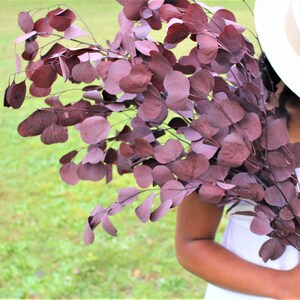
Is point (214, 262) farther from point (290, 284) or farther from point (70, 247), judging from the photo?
point (70, 247)

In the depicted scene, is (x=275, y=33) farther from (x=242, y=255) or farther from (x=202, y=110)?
(x=242, y=255)

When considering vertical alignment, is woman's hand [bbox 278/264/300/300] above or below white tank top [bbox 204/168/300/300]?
above

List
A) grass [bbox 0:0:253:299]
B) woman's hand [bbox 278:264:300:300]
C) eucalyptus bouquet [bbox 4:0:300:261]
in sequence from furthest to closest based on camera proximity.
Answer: grass [bbox 0:0:253:299], woman's hand [bbox 278:264:300:300], eucalyptus bouquet [bbox 4:0:300:261]

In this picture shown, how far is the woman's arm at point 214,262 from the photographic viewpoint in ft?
4.28

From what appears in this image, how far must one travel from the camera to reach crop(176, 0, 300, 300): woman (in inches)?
51.8

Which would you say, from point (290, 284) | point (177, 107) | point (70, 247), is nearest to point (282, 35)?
point (177, 107)

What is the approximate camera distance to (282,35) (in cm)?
111

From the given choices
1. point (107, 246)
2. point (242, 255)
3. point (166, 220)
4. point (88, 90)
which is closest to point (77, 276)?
point (107, 246)

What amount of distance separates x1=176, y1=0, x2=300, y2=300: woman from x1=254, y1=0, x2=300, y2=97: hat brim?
18 cm

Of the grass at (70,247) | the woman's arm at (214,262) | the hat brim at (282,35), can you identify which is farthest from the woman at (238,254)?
the grass at (70,247)

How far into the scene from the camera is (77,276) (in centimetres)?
323

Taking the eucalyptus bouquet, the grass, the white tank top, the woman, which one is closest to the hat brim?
the eucalyptus bouquet

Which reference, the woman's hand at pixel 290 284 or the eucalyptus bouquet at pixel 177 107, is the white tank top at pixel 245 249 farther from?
the eucalyptus bouquet at pixel 177 107

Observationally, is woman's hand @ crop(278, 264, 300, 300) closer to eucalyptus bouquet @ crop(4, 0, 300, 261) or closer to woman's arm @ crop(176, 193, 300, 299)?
woman's arm @ crop(176, 193, 300, 299)
